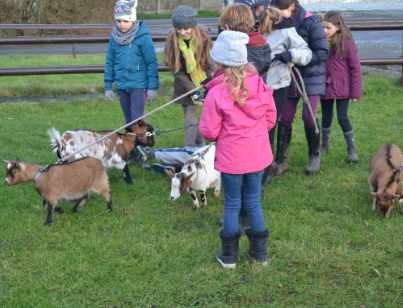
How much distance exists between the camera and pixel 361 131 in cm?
861

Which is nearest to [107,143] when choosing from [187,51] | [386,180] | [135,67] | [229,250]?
[135,67]

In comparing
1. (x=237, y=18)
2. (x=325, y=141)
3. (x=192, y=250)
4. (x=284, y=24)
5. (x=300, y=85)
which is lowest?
(x=192, y=250)

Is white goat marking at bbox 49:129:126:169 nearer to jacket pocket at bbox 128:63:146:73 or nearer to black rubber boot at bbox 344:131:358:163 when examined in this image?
jacket pocket at bbox 128:63:146:73

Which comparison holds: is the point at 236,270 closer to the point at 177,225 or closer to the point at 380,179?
the point at 177,225

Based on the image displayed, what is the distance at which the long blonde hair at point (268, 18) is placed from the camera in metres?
5.94

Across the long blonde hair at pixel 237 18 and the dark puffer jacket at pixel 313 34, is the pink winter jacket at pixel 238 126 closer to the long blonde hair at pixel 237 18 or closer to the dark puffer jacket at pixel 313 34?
the long blonde hair at pixel 237 18

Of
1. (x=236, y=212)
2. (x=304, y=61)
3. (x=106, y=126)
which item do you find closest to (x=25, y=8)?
(x=106, y=126)

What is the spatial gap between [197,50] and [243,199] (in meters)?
2.33

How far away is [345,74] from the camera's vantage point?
7.11 meters

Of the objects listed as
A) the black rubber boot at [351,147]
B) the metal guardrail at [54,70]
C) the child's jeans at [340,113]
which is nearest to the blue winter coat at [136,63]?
the child's jeans at [340,113]

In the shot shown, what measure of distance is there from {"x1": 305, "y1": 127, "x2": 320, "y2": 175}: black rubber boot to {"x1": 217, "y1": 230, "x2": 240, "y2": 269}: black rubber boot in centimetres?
236

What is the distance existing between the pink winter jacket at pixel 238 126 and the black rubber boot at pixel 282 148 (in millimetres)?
2270

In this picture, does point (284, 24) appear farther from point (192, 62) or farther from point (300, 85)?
point (192, 62)

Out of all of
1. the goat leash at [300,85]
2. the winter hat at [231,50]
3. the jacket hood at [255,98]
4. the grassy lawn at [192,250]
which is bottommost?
the grassy lawn at [192,250]
